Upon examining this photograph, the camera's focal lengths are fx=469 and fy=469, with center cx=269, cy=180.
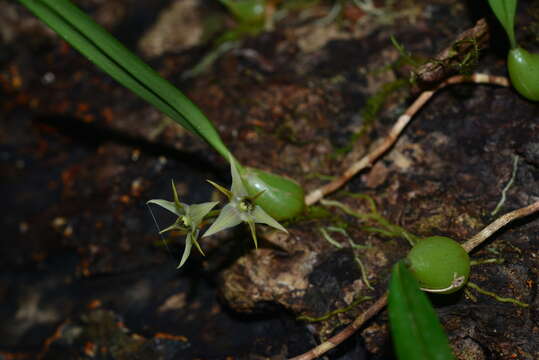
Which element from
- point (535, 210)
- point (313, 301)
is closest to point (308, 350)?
point (313, 301)

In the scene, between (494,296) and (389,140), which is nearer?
(494,296)

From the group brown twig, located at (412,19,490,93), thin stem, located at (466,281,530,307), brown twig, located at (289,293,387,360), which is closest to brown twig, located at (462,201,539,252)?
thin stem, located at (466,281,530,307)

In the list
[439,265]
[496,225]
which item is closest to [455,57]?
[496,225]

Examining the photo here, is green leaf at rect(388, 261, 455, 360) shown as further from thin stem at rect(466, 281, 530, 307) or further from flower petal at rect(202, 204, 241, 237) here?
flower petal at rect(202, 204, 241, 237)

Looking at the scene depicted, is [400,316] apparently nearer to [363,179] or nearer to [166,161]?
[363,179]

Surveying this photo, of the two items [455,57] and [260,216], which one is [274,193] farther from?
[455,57]

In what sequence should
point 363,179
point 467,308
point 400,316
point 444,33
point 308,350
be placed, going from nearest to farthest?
1. point 400,316
2. point 467,308
3. point 308,350
4. point 363,179
5. point 444,33
